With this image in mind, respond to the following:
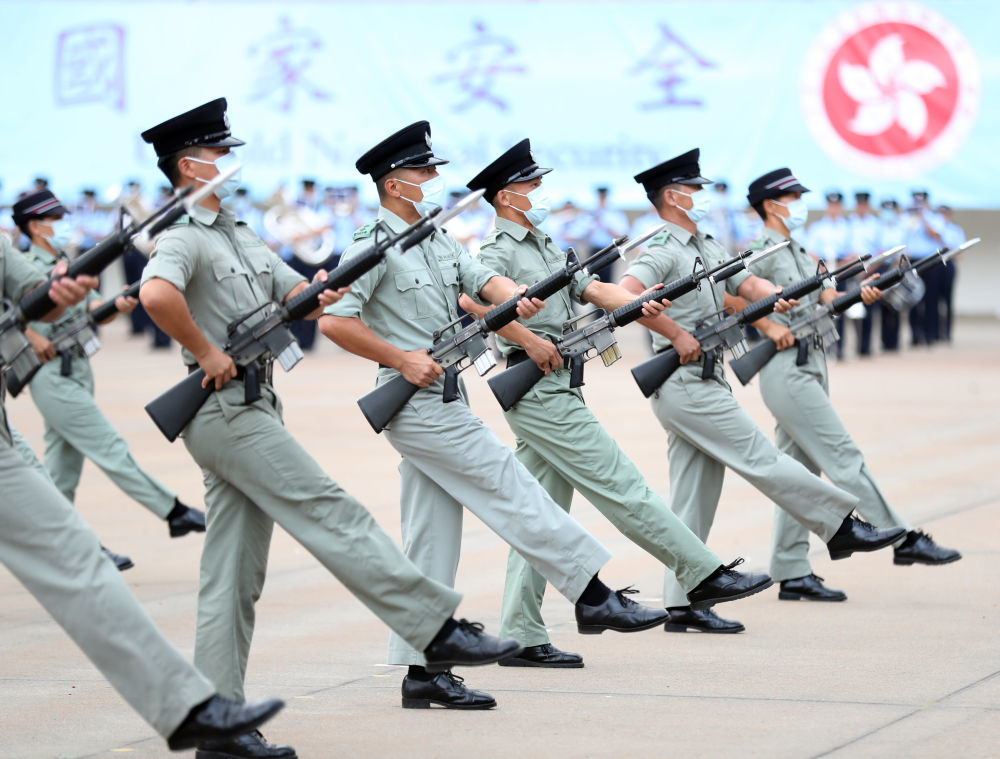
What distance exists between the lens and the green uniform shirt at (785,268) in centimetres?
819

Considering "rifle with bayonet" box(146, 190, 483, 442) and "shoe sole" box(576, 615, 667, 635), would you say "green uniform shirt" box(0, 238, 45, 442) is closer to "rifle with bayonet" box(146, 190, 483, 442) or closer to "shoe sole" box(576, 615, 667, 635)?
"rifle with bayonet" box(146, 190, 483, 442)

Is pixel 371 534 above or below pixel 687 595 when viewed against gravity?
above

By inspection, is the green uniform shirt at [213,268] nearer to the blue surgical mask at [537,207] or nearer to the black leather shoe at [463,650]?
the black leather shoe at [463,650]

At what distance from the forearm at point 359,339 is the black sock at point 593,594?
1.03m

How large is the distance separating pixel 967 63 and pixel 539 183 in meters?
18.1

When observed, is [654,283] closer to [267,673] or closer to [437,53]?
[267,673]

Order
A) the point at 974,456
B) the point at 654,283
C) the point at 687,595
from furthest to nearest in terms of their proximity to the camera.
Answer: the point at 974,456 < the point at 654,283 < the point at 687,595

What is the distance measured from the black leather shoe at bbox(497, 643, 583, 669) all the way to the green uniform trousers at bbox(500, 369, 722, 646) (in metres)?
0.03

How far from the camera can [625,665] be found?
646cm

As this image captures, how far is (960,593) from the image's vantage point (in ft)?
25.6

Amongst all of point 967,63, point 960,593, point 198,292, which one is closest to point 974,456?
point 960,593

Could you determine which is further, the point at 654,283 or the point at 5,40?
the point at 5,40

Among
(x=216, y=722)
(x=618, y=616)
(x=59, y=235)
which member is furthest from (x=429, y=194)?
(x=59, y=235)

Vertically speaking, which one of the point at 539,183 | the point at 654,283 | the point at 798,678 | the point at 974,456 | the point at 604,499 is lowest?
the point at 974,456
